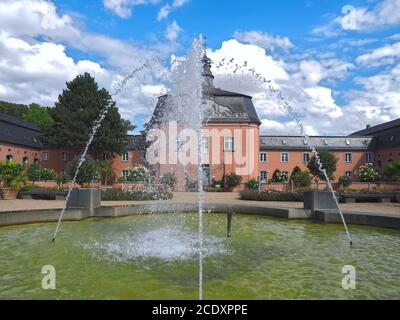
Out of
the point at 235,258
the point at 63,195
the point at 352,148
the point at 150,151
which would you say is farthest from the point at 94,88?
the point at 235,258

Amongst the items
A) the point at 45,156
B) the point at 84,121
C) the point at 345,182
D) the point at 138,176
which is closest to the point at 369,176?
the point at 345,182

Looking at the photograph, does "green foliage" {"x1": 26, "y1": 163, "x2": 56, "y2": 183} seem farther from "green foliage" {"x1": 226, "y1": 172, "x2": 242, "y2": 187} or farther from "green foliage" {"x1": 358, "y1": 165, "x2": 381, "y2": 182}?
"green foliage" {"x1": 358, "y1": 165, "x2": 381, "y2": 182}

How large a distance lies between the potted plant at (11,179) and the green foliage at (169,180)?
41.9 feet

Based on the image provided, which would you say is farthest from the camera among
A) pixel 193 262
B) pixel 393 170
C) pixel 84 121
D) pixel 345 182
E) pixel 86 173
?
pixel 84 121

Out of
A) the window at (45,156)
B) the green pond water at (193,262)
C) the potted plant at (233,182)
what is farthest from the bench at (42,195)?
the window at (45,156)

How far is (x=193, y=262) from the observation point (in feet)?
23.5

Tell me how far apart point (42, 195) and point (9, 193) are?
2.38 meters

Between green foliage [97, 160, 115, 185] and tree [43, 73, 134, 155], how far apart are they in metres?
3.02

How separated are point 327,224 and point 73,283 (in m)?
9.35

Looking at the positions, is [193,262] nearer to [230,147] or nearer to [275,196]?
[275,196]

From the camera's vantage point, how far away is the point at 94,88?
49094 mm

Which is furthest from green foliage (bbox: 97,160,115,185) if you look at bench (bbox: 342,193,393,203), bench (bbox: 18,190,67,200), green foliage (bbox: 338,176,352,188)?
bench (bbox: 342,193,393,203)

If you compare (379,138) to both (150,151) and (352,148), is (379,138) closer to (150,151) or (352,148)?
(352,148)

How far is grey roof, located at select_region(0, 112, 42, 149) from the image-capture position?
148 feet
